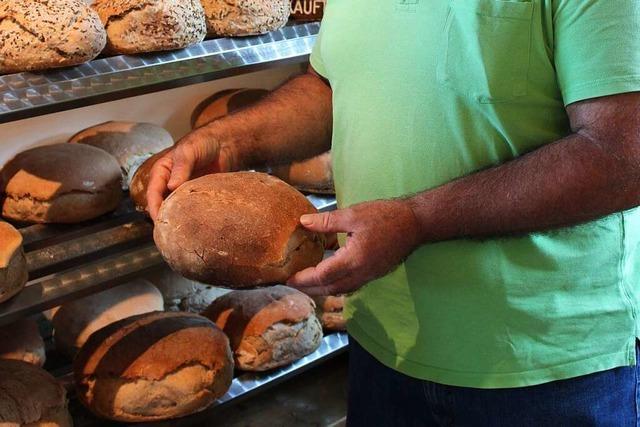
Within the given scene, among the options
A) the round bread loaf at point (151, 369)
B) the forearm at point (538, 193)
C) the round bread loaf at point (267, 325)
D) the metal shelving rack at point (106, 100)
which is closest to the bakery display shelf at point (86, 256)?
the metal shelving rack at point (106, 100)

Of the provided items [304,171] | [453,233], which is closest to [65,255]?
[304,171]

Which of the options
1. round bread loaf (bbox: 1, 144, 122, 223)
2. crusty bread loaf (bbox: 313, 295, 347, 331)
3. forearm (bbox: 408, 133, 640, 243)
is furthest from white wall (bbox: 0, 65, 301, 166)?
forearm (bbox: 408, 133, 640, 243)

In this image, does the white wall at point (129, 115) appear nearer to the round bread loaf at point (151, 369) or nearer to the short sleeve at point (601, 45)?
the round bread loaf at point (151, 369)

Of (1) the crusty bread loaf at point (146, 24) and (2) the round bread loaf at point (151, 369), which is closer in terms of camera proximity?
(1) the crusty bread loaf at point (146, 24)

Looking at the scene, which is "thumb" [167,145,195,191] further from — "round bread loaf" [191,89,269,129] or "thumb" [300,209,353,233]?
"round bread loaf" [191,89,269,129]

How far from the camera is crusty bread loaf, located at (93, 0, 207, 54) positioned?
1.48 m

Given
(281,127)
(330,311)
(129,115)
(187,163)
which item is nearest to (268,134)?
(281,127)

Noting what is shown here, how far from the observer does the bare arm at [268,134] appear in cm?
127

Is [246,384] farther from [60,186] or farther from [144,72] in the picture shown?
[144,72]

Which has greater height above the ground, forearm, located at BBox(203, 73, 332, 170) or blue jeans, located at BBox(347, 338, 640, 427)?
forearm, located at BBox(203, 73, 332, 170)

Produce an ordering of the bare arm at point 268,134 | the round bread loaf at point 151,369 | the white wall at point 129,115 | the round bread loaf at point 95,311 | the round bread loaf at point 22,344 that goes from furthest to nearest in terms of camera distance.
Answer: the white wall at point 129,115 → the round bread loaf at point 95,311 → the round bread loaf at point 22,344 → the round bread loaf at point 151,369 → the bare arm at point 268,134

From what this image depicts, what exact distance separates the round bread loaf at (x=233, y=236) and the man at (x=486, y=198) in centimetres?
5

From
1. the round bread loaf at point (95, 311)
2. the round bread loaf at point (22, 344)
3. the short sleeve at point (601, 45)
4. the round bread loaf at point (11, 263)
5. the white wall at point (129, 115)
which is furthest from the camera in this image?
the white wall at point (129, 115)

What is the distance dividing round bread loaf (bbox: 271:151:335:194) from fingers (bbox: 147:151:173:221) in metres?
0.79
